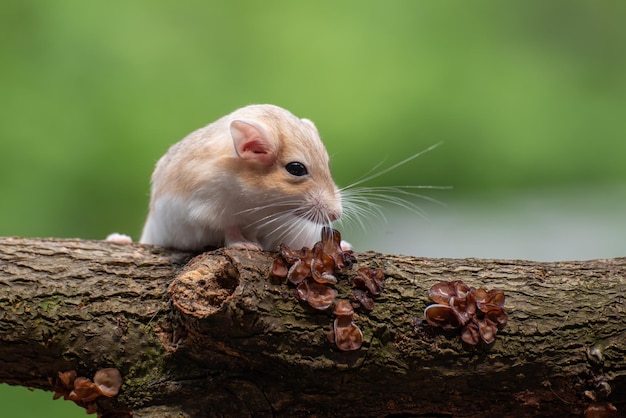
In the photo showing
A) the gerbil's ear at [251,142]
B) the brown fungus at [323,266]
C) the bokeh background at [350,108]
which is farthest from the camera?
the bokeh background at [350,108]

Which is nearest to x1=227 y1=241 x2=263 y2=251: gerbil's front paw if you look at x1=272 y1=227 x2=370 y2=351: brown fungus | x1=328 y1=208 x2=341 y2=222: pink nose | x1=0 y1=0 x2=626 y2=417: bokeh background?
x1=272 y1=227 x2=370 y2=351: brown fungus

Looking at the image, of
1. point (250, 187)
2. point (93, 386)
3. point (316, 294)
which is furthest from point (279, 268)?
point (93, 386)

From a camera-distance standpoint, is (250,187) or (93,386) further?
(250,187)

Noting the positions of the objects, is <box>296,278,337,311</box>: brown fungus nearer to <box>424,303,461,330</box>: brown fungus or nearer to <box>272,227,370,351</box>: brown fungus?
<box>272,227,370,351</box>: brown fungus

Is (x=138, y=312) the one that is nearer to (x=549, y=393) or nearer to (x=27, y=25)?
(x=549, y=393)

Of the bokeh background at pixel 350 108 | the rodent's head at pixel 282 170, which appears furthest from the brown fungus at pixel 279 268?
the bokeh background at pixel 350 108

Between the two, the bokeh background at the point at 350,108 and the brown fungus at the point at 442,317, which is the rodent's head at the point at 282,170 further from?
the bokeh background at the point at 350,108

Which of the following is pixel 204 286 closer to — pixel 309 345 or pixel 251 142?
pixel 309 345

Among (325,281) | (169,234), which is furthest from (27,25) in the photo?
(325,281)

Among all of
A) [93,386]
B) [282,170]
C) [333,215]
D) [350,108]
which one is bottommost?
[93,386]
